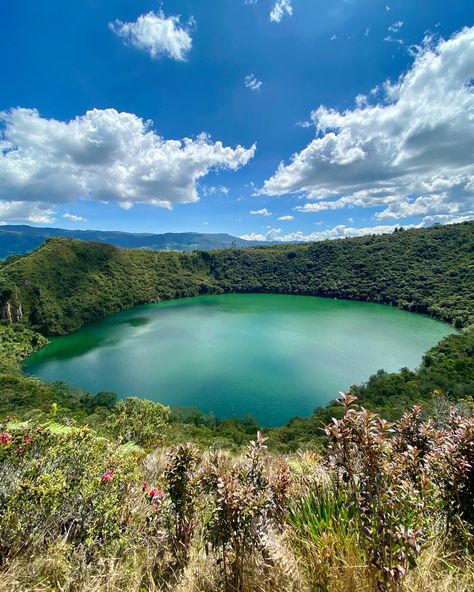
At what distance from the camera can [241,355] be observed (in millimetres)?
51656

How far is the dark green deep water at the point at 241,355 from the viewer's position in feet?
125

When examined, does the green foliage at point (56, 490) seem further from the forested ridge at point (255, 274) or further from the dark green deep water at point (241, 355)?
the forested ridge at point (255, 274)

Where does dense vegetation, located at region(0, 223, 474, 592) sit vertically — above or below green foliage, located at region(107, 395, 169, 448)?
above

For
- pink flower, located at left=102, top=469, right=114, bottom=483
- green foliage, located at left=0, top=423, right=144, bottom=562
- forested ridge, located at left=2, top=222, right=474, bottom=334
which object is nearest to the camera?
green foliage, located at left=0, top=423, right=144, bottom=562

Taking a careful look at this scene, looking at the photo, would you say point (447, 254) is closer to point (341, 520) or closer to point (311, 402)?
point (311, 402)

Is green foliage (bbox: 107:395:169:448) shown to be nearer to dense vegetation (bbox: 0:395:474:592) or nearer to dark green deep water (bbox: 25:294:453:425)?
dense vegetation (bbox: 0:395:474:592)

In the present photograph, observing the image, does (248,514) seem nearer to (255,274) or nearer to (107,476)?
(107,476)

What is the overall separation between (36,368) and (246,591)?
2404 inches

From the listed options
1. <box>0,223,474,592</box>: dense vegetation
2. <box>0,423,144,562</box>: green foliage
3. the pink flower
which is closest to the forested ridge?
<box>0,423,144,562</box>: green foliage

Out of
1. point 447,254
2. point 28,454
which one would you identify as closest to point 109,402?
point 28,454

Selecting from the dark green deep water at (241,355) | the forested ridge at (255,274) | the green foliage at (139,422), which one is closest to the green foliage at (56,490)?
the green foliage at (139,422)

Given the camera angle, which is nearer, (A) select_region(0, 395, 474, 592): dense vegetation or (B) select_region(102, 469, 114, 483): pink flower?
(A) select_region(0, 395, 474, 592): dense vegetation

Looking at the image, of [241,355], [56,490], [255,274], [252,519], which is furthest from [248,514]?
[255,274]

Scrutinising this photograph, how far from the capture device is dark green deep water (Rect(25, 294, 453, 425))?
38.0 meters
